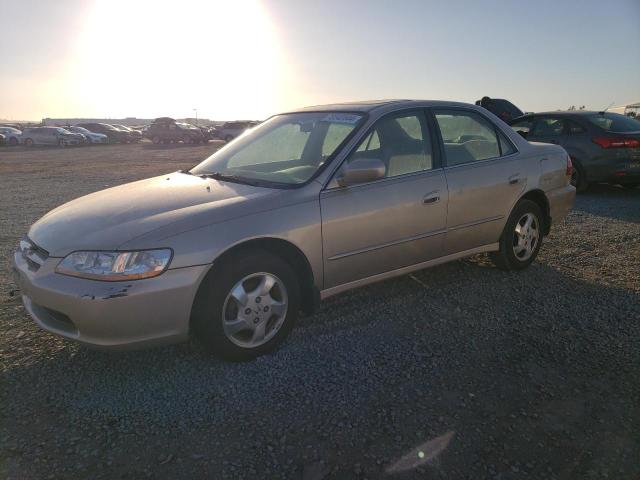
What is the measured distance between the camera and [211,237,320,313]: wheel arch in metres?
3.02

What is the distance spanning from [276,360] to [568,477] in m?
1.70

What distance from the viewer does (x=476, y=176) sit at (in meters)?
4.13

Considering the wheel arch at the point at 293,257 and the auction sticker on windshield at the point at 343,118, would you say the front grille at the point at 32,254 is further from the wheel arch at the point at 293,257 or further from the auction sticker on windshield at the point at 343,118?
the auction sticker on windshield at the point at 343,118

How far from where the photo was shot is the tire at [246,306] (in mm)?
2914

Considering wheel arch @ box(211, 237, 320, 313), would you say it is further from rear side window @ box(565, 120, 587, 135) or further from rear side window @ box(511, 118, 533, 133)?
rear side window @ box(511, 118, 533, 133)

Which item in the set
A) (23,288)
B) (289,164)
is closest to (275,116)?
(289,164)

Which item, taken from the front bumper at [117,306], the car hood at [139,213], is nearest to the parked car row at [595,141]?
the car hood at [139,213]

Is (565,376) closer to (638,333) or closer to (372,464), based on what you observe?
(638,333)

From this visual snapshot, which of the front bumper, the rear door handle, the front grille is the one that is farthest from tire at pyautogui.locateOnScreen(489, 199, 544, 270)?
the front grille

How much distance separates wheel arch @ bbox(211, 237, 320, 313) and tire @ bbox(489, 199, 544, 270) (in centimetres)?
208

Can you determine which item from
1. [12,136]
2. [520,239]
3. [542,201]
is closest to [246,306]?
[520,239]

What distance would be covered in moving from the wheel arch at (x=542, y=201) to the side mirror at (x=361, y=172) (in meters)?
1.88

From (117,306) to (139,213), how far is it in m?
0.66

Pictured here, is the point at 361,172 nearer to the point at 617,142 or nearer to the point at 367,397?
the point at 367,397
